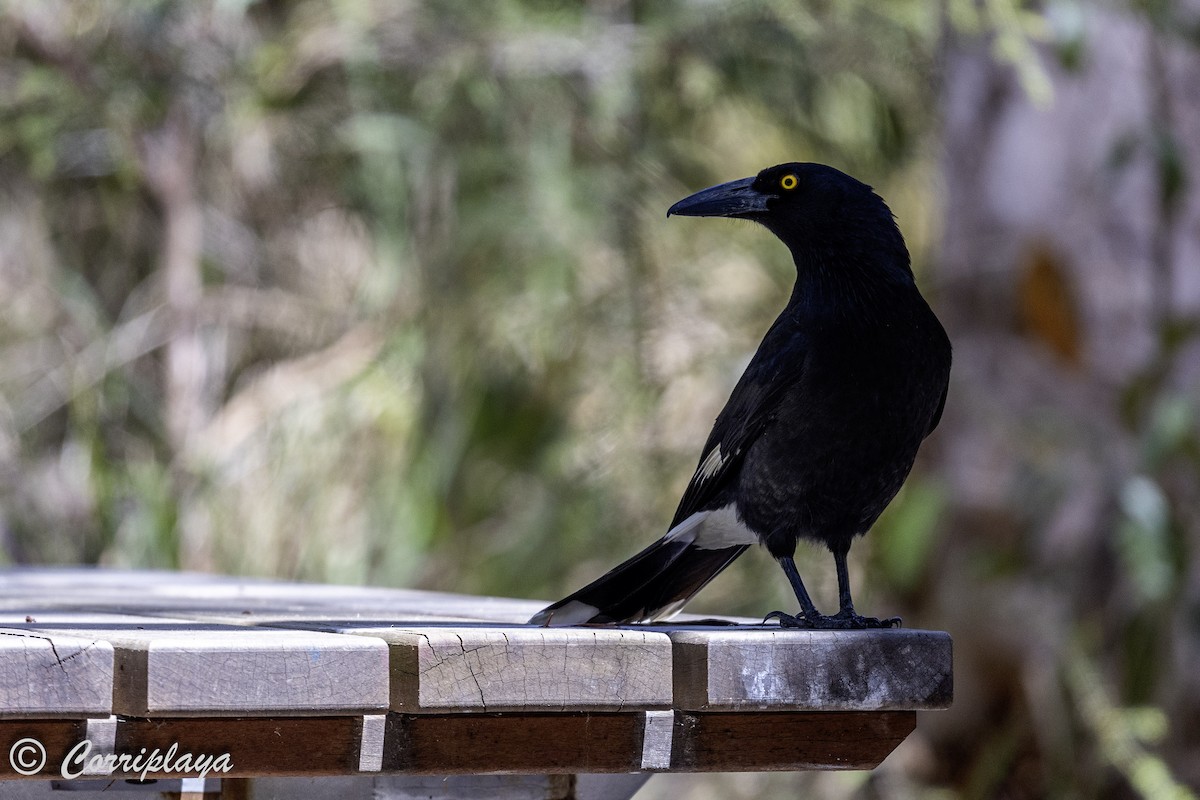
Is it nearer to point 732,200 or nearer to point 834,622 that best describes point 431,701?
point 834,622

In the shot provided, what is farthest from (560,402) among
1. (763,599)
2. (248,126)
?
(248,126)

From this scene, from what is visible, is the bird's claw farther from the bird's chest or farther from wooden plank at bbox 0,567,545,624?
wooden plank at bbox 0,567,545,624

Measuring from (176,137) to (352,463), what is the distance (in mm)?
1651

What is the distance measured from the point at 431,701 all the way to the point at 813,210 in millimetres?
1436

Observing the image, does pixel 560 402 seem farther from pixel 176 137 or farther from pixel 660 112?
pixel 176 137

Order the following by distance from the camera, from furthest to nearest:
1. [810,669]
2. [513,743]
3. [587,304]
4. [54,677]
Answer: [587,304] → [810,669] → [513,743] → [54,677]

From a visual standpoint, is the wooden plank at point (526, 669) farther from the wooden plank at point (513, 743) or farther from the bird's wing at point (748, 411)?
the bird's wing at point (748, 411)

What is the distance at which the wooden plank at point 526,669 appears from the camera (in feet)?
5.95

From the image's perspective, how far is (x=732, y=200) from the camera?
2.92m

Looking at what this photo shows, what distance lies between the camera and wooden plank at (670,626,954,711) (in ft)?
6.53

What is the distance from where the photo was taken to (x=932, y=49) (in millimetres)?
6598

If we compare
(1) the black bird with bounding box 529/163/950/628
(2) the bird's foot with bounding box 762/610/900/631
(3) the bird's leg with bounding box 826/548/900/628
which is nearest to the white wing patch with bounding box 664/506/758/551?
(1) the black bird with bounding box 529/163/950/628

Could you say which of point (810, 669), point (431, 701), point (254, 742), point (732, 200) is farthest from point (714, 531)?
point (254, 742)

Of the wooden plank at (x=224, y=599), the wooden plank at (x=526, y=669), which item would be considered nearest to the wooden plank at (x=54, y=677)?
the wooden plank at (x=526, y=669)
